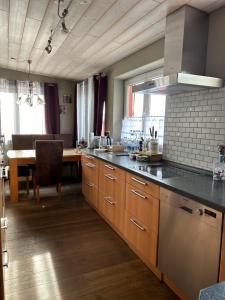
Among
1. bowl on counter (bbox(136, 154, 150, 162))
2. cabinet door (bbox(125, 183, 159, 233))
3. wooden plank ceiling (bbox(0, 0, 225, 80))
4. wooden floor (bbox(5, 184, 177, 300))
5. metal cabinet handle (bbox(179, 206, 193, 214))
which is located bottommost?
wooden floor (bbox(5, 184, 177, 300))

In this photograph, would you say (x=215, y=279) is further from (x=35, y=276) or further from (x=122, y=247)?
(x=35, y=276)

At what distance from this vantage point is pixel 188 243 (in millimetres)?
1492

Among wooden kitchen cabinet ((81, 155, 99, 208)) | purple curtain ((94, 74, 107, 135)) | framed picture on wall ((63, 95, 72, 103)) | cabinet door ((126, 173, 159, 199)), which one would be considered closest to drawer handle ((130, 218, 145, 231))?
cabinet door ((126, 173, 159, 199))

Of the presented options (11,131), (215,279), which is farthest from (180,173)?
(11,131)

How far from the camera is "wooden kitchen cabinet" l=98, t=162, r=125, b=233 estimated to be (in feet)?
7.76

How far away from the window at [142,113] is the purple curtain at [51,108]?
2191mm

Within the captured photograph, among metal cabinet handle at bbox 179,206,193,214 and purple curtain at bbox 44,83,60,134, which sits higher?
purple curtain at bbox 44,83,60,134

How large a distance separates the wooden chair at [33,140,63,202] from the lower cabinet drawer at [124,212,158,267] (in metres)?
1.72

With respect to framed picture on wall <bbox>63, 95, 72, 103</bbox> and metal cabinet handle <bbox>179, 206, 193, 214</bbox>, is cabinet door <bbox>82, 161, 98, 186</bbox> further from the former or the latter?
framed picture on wall <bbox>63, 95, 72, 103</bbox>

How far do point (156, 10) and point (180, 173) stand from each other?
148 cm

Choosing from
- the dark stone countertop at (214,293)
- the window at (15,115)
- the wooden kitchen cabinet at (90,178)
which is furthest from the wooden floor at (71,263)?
the window at (15,115)

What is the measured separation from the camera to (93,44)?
291cm

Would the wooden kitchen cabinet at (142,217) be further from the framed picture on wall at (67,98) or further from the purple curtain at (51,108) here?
the framed picture on wall at (67,98)

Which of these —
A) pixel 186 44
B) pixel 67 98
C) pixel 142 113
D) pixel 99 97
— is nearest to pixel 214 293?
pixel 186 44
